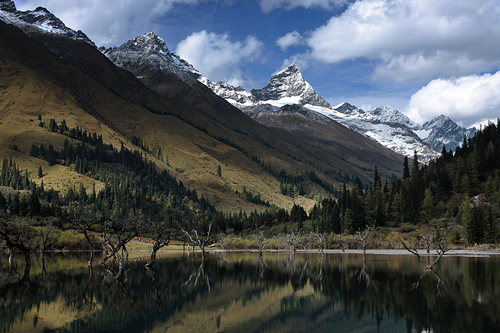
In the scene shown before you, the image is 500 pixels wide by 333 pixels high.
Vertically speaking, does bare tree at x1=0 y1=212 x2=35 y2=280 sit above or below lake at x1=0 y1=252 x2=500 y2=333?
above

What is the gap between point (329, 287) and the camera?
146ft

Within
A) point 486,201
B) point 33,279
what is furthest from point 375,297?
point 486,201

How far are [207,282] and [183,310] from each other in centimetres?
1722

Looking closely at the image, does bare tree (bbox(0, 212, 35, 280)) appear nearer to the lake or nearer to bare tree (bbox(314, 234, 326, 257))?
the lake

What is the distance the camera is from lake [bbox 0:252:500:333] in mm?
28281

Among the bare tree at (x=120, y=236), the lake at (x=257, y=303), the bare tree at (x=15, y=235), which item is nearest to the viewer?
the lake at (x=257, y=303)

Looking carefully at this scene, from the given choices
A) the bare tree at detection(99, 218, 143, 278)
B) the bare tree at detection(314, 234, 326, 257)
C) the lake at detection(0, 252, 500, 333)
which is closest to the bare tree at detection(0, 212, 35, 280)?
the lake at detection(0, 252, 500, 333)

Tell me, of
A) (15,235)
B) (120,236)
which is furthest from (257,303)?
(15,235)

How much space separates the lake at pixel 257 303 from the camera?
2828cm

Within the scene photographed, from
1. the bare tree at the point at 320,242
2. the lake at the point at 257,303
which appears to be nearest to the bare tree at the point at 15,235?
the lake at the point at 257,303

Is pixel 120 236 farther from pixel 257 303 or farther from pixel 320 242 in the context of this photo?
pixel 320 242

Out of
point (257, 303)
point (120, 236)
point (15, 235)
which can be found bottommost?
point (257, 303)

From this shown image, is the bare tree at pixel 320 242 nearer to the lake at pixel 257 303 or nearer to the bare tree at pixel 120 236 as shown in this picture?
the bare tree at pixel 120 236

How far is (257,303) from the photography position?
3691 centimetres
